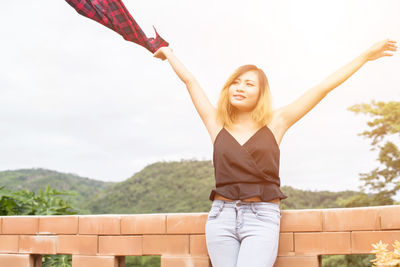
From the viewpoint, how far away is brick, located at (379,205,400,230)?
2.50m

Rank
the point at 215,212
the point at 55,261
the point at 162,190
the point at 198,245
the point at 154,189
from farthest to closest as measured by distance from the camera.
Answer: the point at 154,189 → the point at 162,190 → the point at 55,261 → the point at 198,245 → the point at 215,212

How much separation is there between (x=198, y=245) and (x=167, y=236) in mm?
219

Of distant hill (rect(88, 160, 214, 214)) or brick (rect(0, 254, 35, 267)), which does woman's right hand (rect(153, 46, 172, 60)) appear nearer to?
brick (rect(0, 254, 35, 267))

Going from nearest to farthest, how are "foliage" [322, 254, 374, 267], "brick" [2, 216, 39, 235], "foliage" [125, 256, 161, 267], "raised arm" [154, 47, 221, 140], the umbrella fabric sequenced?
"raised arm" [154, 47, 221, 140]
the umbrella fabric
"brick" [2, 216, 39, 235]
"foliage" [322, 254, 374, 267]
"foliage" [125, 256, 161, 267]

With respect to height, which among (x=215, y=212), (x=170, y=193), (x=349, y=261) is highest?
(x=170, y=193)

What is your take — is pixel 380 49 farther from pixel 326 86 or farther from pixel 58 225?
pixel 58 225

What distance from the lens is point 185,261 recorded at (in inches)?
112

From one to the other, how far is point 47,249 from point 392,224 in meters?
2.29

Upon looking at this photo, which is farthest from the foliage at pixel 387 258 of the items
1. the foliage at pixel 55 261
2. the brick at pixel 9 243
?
the foliage at pixel 55 261

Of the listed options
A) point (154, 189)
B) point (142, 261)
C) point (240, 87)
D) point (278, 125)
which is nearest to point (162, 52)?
point (240, 87)

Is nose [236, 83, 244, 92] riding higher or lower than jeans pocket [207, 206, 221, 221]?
higher

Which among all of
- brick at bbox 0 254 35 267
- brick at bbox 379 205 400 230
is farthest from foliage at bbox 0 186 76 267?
brick at bbox 379 205 400 230

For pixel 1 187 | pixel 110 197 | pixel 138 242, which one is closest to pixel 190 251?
pixel 138 242

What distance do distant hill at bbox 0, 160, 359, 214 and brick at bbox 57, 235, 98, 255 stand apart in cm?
1123
